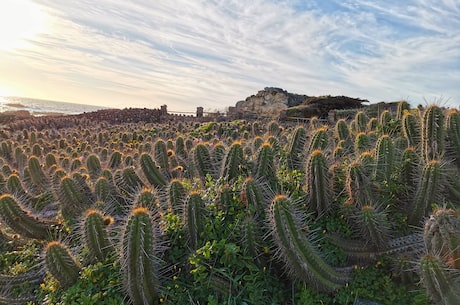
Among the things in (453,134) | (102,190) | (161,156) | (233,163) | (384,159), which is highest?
(453,134)

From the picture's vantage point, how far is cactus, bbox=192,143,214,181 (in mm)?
5508

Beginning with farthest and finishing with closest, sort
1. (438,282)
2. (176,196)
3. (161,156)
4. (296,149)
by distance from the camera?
(161,156) < (296,149) < (176,196) < (438,282)

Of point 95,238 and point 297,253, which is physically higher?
point 297,253

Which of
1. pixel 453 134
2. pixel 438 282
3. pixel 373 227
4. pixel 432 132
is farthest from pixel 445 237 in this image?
pixel 453 134

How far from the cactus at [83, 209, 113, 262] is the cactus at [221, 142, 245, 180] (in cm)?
156

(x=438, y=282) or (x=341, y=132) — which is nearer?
(x=438, y=282)

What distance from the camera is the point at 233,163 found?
15.9 feet

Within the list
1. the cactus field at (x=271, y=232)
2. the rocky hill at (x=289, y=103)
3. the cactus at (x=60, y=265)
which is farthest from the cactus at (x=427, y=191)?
the rocky hill at (x=289, y=103)

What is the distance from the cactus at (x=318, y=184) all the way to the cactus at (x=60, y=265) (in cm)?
257

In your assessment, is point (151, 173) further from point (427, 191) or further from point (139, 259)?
point (427, 191)

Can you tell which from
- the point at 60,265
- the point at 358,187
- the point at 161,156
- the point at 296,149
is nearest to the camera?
the point at 60,265

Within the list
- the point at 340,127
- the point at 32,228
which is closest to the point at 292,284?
the point at 340,127

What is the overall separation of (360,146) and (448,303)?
2631 mm

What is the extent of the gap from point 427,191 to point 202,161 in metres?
2.89
